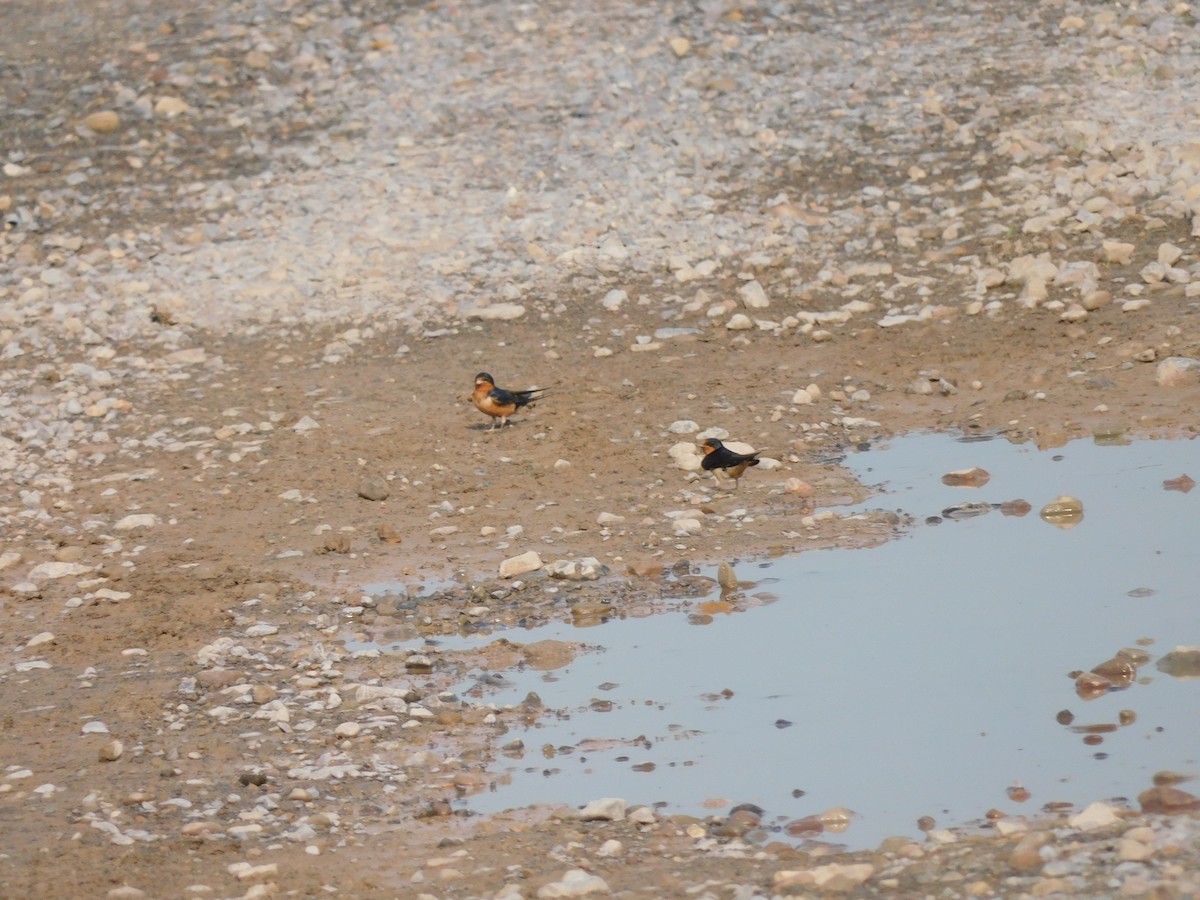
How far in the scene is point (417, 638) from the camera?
6.15 metres

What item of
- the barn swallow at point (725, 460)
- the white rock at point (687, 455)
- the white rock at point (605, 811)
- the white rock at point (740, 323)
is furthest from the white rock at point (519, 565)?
the white rock at point (740, 323)

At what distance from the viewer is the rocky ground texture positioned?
15.1ft

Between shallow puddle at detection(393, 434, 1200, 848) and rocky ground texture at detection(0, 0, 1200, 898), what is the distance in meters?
0.22

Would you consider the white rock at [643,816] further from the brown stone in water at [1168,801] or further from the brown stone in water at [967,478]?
the brown stone in water at [967,478]

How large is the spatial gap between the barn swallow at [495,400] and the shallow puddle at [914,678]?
7.43 ft

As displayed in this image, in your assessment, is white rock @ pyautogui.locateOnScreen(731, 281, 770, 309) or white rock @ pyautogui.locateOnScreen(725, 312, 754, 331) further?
white rock @ pyautogui.locateOnScreen(731, 281, 770, 309)

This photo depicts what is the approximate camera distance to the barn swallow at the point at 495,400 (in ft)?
27.8

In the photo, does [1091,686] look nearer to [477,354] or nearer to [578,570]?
[578,570]

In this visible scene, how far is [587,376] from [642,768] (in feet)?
15.2

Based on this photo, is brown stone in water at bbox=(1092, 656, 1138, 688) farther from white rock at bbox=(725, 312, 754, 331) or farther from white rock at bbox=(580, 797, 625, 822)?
white rock at bbox=(725, 312, 754, 331)

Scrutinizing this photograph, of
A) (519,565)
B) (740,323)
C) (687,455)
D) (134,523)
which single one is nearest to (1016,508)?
(687,455)

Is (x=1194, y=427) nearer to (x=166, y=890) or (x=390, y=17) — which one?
(x=166, y=890)

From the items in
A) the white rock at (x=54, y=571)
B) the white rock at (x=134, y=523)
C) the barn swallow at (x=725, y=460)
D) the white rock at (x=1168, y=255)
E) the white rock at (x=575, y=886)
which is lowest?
the white rock at (x=575, y=886)

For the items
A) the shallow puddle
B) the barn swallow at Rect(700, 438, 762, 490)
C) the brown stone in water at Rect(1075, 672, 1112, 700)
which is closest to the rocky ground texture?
the barn swallow at Rect(700, 438, 762, 490)
